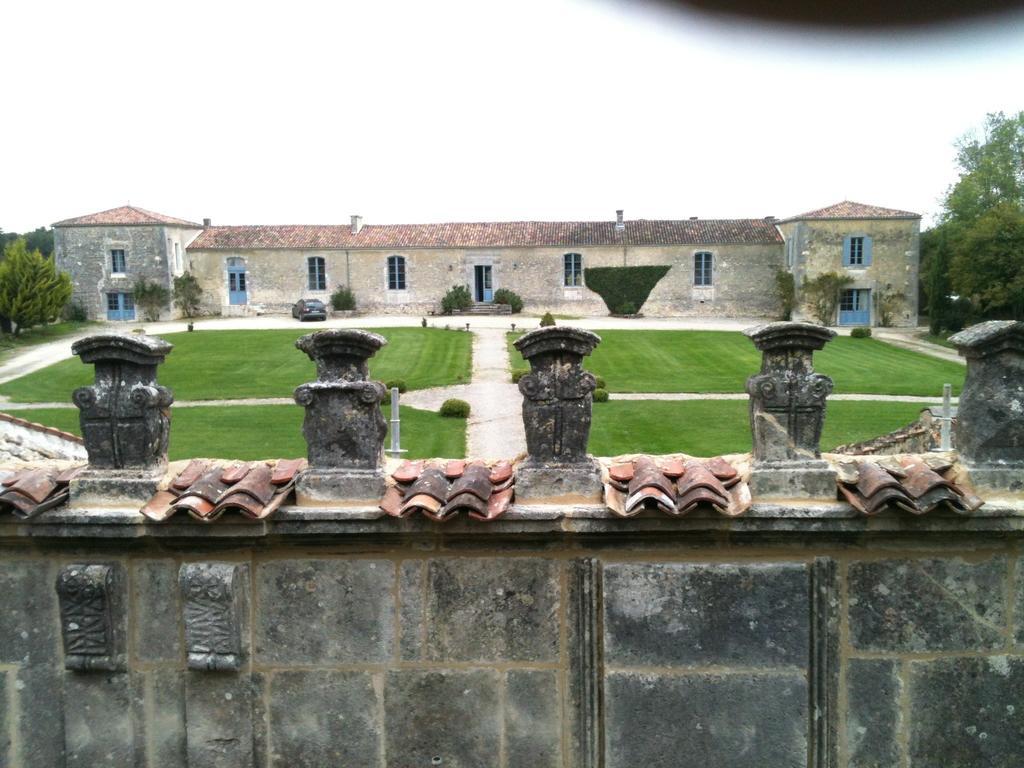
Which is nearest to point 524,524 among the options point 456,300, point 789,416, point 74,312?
point 789,416

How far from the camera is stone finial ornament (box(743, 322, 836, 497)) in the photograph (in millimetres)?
3101

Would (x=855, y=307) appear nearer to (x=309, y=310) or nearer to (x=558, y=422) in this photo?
(x=309, y=310)

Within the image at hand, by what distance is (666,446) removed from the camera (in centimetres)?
1436

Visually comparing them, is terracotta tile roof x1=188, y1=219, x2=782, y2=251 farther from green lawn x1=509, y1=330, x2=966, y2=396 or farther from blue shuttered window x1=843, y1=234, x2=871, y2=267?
green lawn x1=509, y1=330, x2=966, y2=396

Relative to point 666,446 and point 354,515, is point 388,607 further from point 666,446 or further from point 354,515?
point 666,446

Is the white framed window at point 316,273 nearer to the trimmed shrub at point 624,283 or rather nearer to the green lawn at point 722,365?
the trimmed shrub at point 624,283

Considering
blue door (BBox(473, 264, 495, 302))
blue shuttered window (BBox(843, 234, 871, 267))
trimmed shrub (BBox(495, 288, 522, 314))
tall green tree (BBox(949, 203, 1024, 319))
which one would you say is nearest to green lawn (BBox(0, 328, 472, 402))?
trimmed shrub (BBox(495, 288, 522, 314))

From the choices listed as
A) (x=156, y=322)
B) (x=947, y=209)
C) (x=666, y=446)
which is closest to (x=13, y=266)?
(x=156, y=322)

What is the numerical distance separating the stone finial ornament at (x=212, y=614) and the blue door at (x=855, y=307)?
3672 cm

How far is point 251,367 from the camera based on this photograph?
2491 centimetres

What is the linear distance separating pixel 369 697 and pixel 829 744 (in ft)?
5.43

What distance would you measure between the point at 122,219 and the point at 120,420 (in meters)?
38.8

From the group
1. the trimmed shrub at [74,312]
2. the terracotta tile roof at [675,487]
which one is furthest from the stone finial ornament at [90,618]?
the trimmed shrub at [74,312]

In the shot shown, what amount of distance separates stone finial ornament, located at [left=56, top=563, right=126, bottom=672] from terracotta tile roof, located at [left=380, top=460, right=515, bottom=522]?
106 cm
